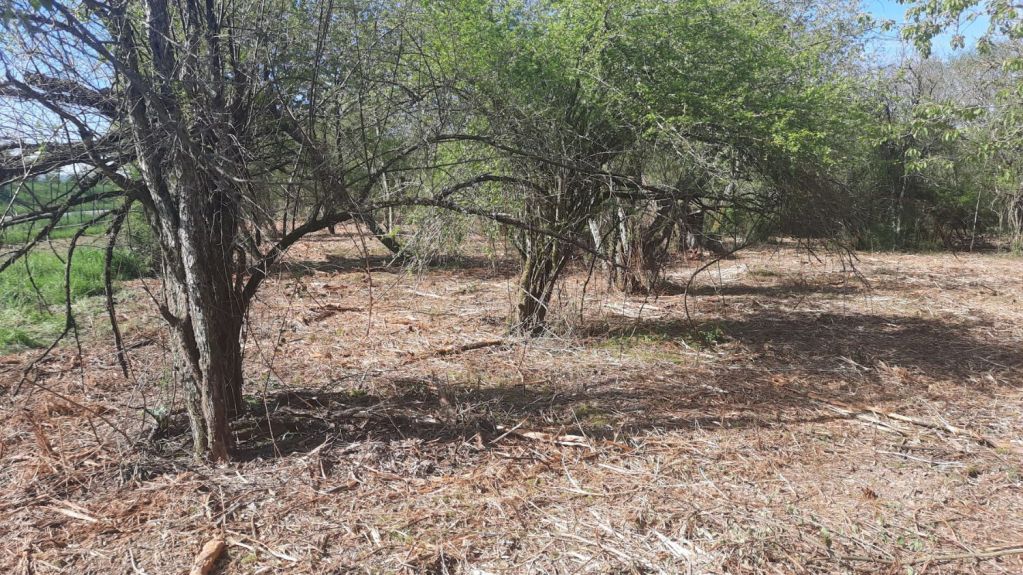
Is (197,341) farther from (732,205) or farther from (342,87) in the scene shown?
(732,205)

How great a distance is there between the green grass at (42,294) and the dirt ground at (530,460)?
611mm

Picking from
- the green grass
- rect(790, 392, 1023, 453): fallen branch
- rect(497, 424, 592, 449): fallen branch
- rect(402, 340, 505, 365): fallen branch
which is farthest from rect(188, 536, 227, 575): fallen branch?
rect(790, 392, 1023, 453): fallen branch

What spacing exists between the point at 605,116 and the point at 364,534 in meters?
4.34

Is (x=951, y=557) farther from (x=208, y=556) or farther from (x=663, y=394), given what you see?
(x=208, y=556)

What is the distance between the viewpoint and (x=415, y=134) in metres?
4.62

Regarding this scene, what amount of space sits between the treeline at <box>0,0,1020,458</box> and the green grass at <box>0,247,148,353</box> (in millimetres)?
2672

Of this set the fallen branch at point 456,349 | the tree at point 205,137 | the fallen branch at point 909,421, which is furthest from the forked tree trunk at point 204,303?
the fallen branch at point 909,421

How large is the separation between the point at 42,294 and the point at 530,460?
7.37 m

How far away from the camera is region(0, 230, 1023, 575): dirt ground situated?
3.24 metres

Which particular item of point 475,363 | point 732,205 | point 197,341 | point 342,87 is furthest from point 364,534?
point 732,205

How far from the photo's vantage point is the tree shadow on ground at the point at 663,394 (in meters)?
4.59

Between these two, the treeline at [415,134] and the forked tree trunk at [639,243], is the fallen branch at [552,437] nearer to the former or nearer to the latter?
the treeline at [415,134]

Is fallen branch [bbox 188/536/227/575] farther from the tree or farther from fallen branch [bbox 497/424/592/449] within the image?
fallen branch [bbox 497/424/592/449]

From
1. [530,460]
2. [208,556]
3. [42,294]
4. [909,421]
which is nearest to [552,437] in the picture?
[530,460]
